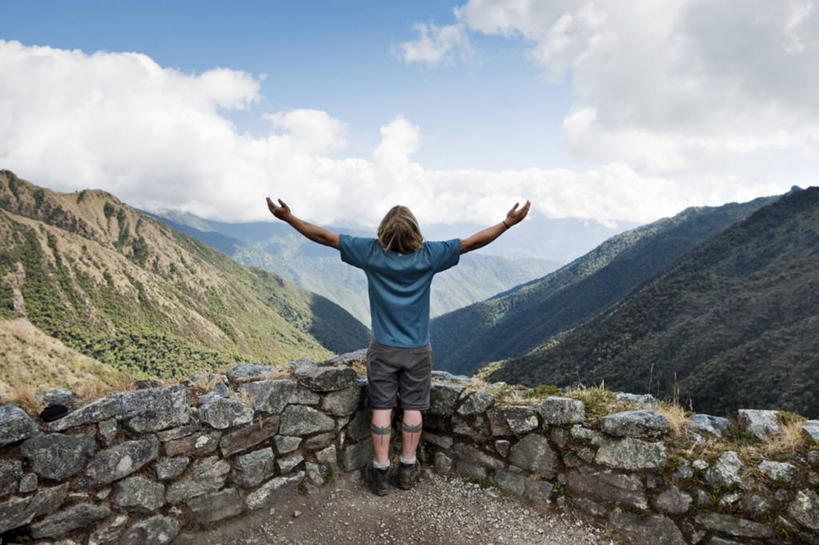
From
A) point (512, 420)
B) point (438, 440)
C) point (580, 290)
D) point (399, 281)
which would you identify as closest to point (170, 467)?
point (399, 281)

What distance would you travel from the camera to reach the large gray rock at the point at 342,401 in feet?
15.7

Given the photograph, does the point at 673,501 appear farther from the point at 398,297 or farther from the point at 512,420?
the point at 398,297

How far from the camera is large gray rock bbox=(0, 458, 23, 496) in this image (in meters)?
3.20

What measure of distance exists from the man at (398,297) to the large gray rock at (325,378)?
0.45 m

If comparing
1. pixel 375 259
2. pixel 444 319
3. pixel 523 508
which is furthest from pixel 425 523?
pixel 444 319

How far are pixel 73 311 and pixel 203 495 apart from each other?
4629 inches

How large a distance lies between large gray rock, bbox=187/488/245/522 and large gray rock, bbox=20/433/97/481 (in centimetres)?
101

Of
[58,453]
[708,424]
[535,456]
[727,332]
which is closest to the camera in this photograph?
Answer: [58,453]

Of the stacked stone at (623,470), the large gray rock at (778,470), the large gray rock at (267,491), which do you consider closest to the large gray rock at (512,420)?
the stacked stone at (623,470)

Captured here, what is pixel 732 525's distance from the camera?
12.1ft

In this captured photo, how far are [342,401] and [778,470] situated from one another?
4.04 m

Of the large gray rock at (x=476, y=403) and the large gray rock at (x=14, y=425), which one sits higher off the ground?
the large gray rock at (x=14, y=425)

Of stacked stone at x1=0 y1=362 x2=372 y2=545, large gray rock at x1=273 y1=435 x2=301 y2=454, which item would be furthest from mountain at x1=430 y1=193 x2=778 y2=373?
large gray rock at x1=273 y1=435 x2=301 y2=454

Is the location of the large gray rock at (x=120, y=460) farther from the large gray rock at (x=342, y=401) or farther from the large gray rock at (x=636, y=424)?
the large gray rock at (x=636, y=424)
